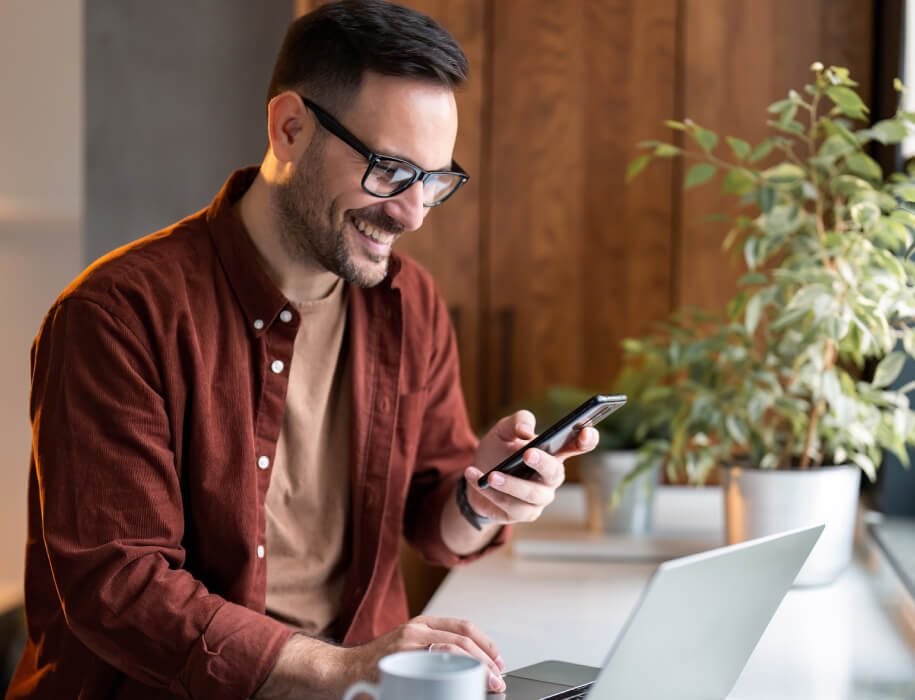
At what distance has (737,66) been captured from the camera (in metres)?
2.24

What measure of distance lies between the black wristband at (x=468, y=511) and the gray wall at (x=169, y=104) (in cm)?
129

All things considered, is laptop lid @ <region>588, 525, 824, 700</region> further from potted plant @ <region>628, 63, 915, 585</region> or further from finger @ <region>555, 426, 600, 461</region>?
potted plant @ <region>628, 63, 915, 585</region>

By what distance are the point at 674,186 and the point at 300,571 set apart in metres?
1.37

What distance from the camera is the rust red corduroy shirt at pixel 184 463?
1003 millimetres

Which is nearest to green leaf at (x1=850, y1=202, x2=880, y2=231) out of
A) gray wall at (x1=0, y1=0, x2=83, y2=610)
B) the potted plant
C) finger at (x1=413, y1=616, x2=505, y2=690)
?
the potted plant

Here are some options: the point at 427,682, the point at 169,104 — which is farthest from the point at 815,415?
the point at 169,104

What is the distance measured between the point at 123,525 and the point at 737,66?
173 cm

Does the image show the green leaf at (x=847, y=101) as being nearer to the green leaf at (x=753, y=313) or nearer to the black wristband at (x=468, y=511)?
the green leaf at (x=753, y=313)

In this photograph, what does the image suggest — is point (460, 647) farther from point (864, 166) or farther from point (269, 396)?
point (864, 166)

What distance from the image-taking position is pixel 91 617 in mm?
1011

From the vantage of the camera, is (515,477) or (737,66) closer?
(515,477)

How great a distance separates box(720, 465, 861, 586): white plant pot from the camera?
1.54m

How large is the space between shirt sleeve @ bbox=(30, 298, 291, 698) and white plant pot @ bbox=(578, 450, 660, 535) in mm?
935

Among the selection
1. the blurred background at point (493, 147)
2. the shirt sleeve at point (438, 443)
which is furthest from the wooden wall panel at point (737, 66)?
the shirt sleeve at point (438, 443)
